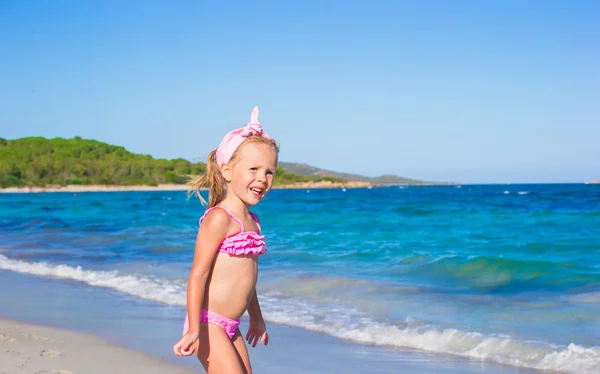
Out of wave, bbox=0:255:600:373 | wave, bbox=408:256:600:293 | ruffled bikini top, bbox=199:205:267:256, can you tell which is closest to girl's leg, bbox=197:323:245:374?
ruffled bikini top, bbox=199:205:267:256

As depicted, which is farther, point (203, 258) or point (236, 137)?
point (236, 137)

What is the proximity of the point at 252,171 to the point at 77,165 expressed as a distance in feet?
370

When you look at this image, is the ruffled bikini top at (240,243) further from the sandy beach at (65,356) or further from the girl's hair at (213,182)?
the sandy beach at (65,356)

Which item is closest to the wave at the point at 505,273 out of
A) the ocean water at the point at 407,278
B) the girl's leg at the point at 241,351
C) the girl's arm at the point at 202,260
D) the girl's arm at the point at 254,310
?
the ocean water at the point at 407,278

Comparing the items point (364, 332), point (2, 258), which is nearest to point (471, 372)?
point (364, 332)

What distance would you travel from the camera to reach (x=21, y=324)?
5.93m

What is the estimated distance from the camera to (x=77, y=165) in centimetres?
10900

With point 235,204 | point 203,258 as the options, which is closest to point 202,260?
point 203,258

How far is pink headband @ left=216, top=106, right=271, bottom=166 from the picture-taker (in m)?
2.77

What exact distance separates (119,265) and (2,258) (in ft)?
7.84

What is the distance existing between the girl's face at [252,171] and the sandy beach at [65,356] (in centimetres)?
212

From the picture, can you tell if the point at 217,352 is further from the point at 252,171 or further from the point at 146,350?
the point at 146,350

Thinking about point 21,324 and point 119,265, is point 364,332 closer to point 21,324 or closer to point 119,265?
point 21,324

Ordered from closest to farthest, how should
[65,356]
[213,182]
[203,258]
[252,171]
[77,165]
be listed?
1. [203,258]
2. [252,171]
3. [213,182]
4. [65,356]
5. [77,165]
